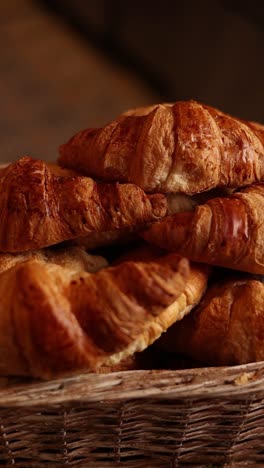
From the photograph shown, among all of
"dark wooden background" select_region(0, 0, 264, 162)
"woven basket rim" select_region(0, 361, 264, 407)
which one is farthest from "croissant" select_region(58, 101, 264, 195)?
"dark wooden background" select_region(0, 0, 264, 162)

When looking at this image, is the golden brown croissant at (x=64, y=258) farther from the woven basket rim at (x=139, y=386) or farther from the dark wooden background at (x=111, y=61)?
the dark wooden background at (x=111, y=61)

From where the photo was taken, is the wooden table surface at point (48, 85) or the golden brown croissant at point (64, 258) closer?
the golden brown croissant at point (64, 258)

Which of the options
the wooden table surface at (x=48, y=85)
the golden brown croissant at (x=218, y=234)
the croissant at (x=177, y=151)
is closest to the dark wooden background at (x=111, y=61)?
the wooden table surface at (x=48, y=85)

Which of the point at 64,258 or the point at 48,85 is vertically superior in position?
the point at 64,258

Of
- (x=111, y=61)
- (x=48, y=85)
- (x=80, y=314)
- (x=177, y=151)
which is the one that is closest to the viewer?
(x=80, y=314)

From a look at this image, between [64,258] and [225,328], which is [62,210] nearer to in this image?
[64,258]

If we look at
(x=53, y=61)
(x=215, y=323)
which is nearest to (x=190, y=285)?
(x=215, y=323)

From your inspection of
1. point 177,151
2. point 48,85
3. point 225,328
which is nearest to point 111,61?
point 48,85
